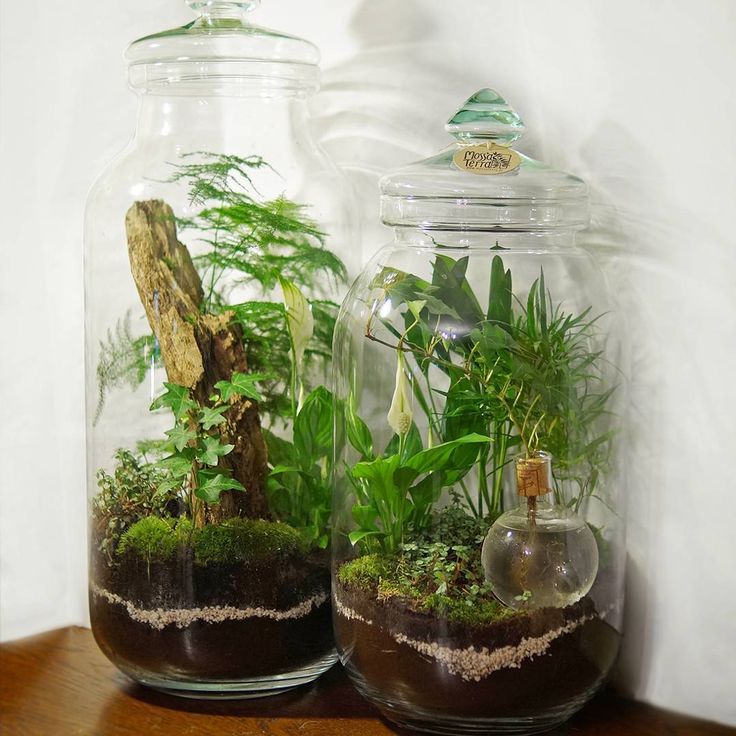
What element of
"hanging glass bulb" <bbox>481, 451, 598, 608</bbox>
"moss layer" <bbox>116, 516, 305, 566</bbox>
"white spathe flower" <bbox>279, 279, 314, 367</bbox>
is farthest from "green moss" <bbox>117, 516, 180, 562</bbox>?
"hanging glass bulb" <bbox>481, 451, 598, 608</bbox>

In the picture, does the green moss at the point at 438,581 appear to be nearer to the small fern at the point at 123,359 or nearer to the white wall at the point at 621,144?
the white wall at the point at 621,144

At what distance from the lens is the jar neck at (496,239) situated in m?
0.98

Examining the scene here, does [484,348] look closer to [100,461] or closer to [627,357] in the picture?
[627,357]

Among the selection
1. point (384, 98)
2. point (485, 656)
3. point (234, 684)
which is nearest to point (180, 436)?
point (234, 684)

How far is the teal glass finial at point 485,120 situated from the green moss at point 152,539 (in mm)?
489

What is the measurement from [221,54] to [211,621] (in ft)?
1.94

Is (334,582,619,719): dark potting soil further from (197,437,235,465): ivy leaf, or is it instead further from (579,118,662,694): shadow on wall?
(197,437,235,465): ivy leaf

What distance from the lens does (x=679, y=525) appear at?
1024mm

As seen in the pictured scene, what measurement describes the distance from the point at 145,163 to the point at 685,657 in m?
0.76

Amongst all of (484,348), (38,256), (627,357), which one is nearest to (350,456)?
(484,348)

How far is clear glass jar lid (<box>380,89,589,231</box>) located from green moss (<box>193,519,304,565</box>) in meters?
0.35

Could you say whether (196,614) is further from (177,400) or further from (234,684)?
(177,400)

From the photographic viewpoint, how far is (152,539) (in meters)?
1.06

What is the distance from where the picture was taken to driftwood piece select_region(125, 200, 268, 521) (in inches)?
41.7
